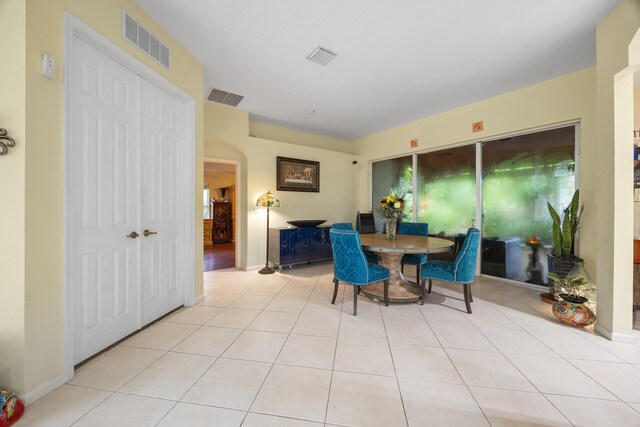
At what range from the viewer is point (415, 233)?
419cm

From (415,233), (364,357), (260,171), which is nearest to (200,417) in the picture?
(364,357)

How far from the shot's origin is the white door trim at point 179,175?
5.47ft

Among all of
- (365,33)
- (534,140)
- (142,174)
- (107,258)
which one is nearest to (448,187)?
(534,140)

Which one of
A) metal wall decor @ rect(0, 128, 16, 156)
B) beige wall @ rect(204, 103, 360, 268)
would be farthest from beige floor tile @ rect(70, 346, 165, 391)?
beige wall @ rect(204, 103, 360, 268)

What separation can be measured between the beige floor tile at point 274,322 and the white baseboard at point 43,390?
1342mm

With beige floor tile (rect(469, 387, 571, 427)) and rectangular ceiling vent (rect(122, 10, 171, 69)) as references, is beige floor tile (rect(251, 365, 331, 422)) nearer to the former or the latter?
beige floor tile (rect(469, 387, 571, 427))

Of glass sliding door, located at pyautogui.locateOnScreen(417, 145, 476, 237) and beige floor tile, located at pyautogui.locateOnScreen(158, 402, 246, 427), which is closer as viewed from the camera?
beige floor tile, located at pyautogui.locateOnScreen(158, 402, 246, 427)

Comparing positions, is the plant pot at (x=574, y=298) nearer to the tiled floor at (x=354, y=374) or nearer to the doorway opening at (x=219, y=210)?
the tiled floor at (x=354, y=374)

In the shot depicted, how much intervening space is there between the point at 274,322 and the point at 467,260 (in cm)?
229

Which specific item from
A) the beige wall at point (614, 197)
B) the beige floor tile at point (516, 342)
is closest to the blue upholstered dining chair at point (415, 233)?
the beige floor tile at point (516, 342)

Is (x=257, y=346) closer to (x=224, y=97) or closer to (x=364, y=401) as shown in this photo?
(x=364, y=401)

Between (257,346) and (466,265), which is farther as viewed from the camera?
(466,265)

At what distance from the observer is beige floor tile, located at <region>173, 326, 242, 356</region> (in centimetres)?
208

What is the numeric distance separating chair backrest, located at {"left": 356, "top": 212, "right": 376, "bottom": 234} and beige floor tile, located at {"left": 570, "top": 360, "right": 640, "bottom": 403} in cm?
410
